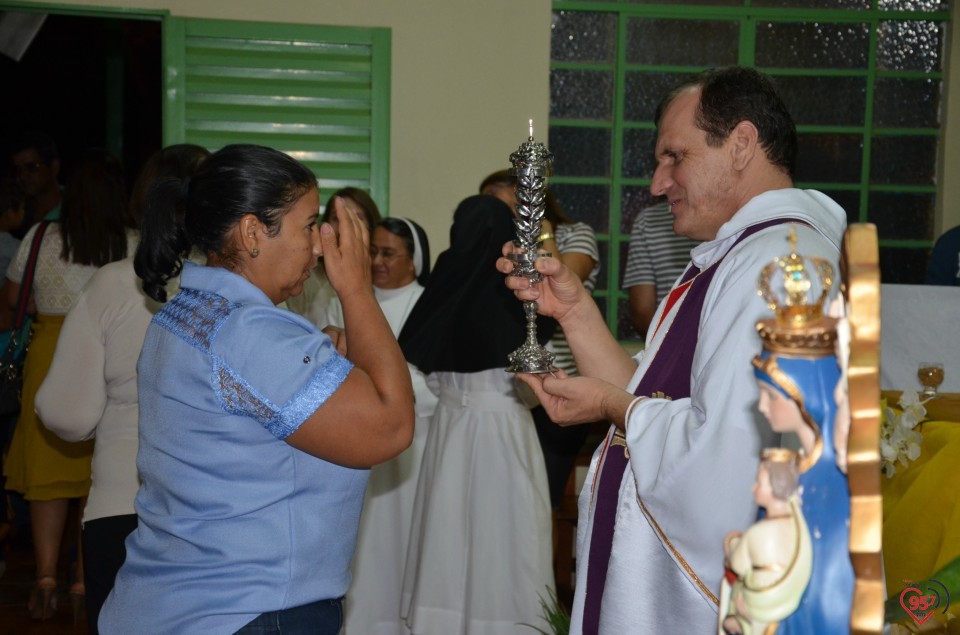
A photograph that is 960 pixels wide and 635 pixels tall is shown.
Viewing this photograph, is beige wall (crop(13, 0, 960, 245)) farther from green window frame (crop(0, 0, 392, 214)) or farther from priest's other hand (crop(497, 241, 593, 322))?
priest's other hand (crop(497, 241, 593, 322))

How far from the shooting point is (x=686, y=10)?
560cm

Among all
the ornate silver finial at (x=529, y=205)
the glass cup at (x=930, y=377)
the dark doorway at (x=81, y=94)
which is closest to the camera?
the ornate silver finial at (x=529, y=205)

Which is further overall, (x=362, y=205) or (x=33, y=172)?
(x=33, y=172)

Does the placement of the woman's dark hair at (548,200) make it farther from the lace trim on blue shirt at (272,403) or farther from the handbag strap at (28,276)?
the lace trim on blue shirt at (272,403)

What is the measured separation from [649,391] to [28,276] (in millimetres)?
2999

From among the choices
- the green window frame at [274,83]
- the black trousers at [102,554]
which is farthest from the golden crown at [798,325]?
the green window frame at [274,83]

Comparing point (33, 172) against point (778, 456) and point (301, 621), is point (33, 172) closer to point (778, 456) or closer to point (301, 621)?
point (301, 621)

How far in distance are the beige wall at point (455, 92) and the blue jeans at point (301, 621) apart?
379 centimetres

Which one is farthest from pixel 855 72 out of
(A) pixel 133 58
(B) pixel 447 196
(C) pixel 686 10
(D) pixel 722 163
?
(A) pixel 133 58

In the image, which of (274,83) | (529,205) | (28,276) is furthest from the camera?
(274,83)

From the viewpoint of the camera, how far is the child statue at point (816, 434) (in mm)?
920

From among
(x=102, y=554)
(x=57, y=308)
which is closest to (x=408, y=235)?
(x=57, y=308)

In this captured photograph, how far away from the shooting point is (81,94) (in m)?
10.1

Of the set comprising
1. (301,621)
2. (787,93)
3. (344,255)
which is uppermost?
(787,93)
